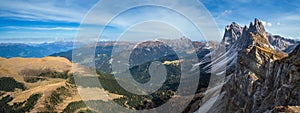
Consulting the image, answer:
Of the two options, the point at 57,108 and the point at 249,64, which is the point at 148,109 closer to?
the point at 57,108

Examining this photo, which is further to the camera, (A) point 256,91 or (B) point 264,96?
(A) point 256,91

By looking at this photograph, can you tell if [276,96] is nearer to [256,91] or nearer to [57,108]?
[256,91]

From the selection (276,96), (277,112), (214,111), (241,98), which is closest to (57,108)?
(214,111)

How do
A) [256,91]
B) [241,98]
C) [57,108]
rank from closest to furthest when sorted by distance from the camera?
[256,91]
[241,98]
[57,108]

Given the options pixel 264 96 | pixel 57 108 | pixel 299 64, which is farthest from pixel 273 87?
pixel 57 108

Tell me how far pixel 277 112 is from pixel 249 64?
116ft

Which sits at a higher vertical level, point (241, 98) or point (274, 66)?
point (274, 66)

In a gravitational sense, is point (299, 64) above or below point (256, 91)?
above

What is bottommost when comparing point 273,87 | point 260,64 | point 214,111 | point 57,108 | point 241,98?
point 57,108

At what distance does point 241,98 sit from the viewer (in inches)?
2089

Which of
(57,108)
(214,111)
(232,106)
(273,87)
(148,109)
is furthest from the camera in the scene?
(57,108)

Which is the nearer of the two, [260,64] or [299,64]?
[299,64]

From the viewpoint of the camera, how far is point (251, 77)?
5197 centimetres

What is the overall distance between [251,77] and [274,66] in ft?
22.3
